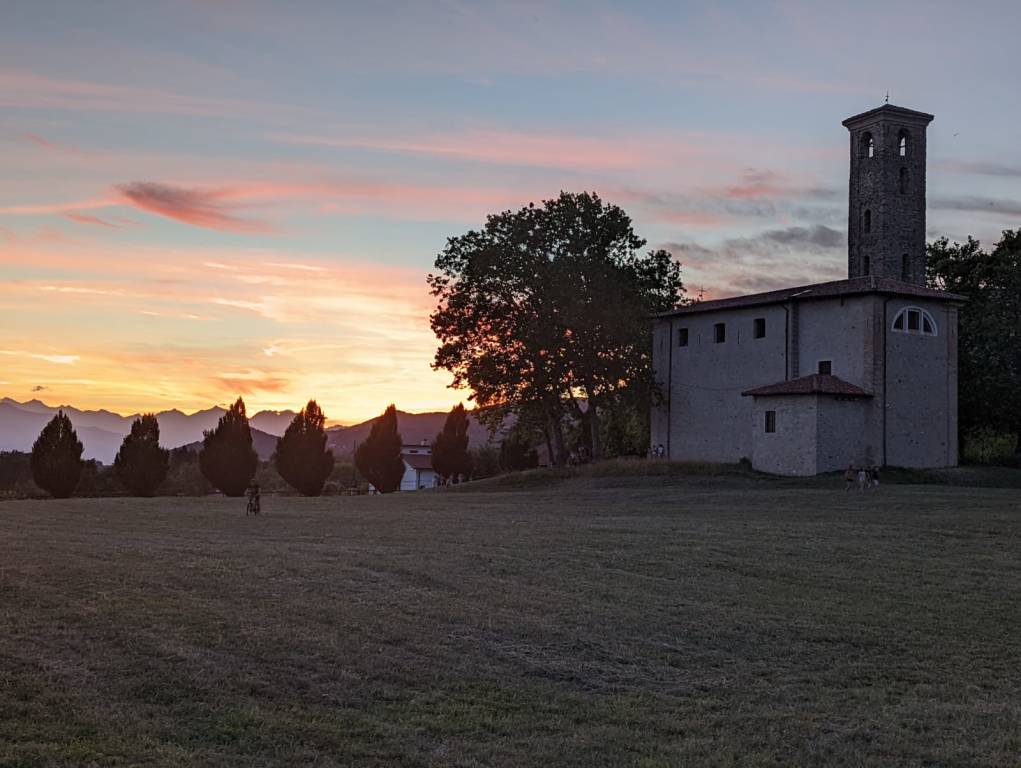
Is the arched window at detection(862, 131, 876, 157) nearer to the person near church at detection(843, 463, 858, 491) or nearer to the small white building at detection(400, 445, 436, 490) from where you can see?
the person near church at detection(843, 463, 858, 491)

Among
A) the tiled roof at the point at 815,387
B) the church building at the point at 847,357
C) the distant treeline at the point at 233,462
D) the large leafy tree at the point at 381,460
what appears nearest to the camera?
the tiled roof at the point at 815,387

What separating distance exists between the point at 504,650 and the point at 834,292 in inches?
1579

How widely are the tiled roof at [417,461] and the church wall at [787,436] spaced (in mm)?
61638

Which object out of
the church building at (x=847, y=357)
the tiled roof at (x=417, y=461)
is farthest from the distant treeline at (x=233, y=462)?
the church building at (x=847, y=357)

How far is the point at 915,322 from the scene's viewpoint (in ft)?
161

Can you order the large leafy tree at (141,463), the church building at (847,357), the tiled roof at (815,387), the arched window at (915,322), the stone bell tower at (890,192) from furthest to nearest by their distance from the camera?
the large leafy tree at (141,463)
the stone bell tower at (890,192)
the arched window at (915,322)
the church building at (847,357)
the tiled roof at (815,387)

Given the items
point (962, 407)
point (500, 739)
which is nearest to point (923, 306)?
point (962, 407)

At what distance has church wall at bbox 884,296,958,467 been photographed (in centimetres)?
4797

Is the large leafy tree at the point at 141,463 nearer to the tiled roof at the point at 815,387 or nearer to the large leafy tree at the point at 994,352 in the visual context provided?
the tiled roof at the point at 815,387

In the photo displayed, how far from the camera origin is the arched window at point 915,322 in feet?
159

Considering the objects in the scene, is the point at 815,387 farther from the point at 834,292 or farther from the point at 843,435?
the point at 834,292

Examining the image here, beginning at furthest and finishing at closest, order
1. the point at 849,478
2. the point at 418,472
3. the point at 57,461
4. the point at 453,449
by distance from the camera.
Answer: the point at 418,472 < the point at 453,449 < the point at 57,461 < the point at 849,478

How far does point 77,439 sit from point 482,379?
25401 mm

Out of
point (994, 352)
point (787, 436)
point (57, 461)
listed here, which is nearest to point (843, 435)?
point (787, 436)
